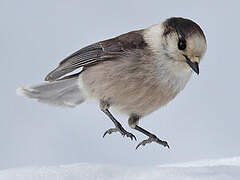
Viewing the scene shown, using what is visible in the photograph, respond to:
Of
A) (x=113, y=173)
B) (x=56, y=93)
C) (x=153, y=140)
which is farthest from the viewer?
(x=56, y=93)

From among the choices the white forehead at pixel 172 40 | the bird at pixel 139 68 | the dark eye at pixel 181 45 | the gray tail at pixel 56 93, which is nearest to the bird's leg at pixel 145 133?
the bird at pixel 139 68

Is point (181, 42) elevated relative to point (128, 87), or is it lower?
elevated

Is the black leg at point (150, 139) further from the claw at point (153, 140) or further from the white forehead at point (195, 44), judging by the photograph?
the white forehead at point (195, 44)

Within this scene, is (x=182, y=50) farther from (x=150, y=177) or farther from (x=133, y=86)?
(x=150, y=177)

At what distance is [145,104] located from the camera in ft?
12.2

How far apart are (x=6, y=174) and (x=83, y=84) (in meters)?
1.14

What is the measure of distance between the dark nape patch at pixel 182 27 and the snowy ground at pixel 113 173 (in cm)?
88

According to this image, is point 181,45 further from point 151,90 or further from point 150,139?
point 150,139

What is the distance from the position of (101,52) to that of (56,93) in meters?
0.66

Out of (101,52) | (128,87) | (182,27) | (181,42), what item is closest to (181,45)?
(181,42)

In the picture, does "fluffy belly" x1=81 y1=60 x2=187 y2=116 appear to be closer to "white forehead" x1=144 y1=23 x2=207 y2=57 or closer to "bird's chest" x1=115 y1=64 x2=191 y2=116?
→ "bird's chest" x1=115 y1=64 x2=191 y2=116

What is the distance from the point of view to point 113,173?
313 cm

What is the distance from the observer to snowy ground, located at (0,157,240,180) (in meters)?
3.04

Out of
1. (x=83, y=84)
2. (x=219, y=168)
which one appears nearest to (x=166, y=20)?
(x=83, y=84)
